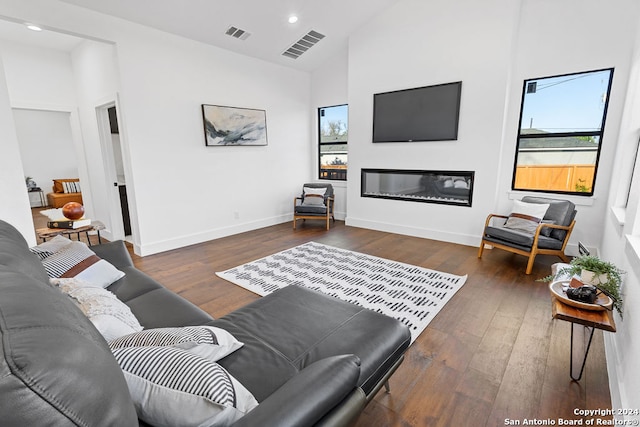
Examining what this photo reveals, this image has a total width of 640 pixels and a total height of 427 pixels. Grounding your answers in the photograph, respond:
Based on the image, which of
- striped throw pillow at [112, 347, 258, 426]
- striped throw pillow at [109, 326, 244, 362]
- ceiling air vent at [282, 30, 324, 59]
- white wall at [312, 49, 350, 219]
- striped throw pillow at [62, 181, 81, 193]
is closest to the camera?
striped throw pillow at [112, 347, 258, 426]

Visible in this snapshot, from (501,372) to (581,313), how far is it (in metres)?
0.58

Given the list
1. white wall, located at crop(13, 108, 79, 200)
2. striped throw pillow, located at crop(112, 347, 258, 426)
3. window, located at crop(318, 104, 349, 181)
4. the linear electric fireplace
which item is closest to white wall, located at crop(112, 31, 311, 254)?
window, located at crop(318, 104, 349, 181)

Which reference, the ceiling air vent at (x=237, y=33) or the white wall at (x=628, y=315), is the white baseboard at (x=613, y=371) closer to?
the white wall at (x=628, y=315)

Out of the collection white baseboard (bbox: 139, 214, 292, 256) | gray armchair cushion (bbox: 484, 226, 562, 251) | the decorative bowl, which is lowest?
white baseboard (bbox: 139, 214, 292, 256)

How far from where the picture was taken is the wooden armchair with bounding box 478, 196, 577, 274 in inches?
132

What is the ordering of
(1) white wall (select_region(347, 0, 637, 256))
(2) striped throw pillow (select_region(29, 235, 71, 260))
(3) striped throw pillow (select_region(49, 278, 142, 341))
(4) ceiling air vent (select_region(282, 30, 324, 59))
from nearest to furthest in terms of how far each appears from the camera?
(3) striped throw pillow (select_region(49, 278, 142, 341)) < (2) striped throw pillow (select_region(29, 235, 71, 260)) < (1) white wall (select_region(347, 0, 637, 256)) < (4) ceiling air vent (select_region(282, 30, 324, 59))

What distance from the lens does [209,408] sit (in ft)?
2.71

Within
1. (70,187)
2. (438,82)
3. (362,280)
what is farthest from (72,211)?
(70,187)

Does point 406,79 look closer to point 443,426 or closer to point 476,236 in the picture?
point 476,236

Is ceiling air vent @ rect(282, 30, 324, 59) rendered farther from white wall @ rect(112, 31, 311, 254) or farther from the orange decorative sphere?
the orange decorative sphere

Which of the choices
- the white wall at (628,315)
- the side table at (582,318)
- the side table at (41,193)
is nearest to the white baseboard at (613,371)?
the white wall at (628,315)

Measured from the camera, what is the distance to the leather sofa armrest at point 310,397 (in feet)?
2.76

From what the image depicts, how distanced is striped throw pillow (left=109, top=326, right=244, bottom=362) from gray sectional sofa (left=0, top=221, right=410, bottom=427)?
0.11 metres

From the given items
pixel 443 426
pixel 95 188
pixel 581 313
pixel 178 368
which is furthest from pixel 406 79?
pixel 95 188
